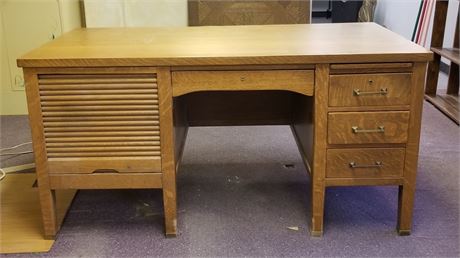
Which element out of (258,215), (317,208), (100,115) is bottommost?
(258,215)

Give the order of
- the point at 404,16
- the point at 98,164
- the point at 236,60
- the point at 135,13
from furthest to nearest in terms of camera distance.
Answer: the point at 404,16
the point at 135,13
the point at 98,164
the point at 236,60

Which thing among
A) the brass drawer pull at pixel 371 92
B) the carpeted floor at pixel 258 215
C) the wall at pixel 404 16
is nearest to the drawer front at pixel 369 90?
the brass drawer pull at pixel 371 92

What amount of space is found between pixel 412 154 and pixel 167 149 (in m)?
0.80

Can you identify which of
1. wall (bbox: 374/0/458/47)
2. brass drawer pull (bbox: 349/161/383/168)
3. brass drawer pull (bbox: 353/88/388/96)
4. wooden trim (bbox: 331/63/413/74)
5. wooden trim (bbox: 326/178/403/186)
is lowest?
wooden trim (bbox: 326/178/403/186)

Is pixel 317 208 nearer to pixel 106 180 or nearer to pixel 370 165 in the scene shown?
pixel 370 165

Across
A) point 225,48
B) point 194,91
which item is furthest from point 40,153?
point 225,48

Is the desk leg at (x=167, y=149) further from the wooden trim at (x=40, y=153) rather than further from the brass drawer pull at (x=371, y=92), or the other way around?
the brass drawer pull at (x=371, y=92)

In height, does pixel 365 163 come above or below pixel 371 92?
below

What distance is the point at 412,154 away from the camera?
1567 millimetres

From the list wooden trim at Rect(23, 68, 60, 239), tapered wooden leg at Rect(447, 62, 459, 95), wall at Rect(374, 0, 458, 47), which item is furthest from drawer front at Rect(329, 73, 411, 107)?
wall at Rect(374, 0, 458, 47)

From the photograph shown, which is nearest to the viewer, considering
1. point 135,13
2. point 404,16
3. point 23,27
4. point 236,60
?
point 236,60

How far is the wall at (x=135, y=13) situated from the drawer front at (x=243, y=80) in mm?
1835

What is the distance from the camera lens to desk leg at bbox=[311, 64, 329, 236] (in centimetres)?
150

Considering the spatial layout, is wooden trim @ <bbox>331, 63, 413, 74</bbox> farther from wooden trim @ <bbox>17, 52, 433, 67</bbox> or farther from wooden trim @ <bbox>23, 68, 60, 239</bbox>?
wooden trim @ <bbox>23, 68, 60, 239</bbox>
